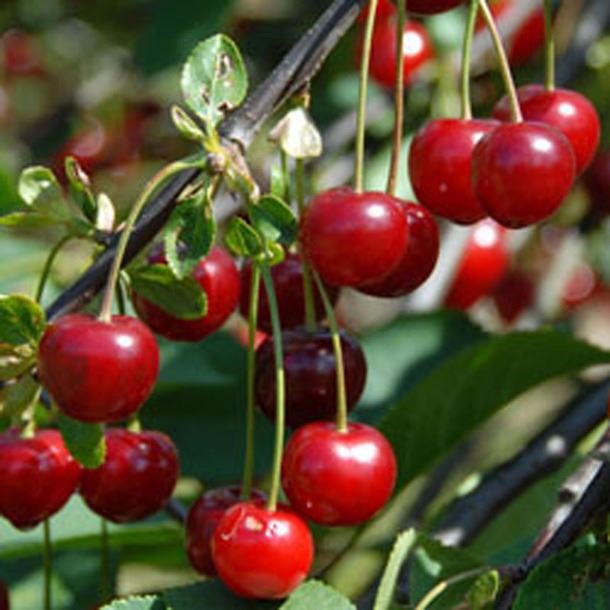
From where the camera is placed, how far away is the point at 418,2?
128 centimetres

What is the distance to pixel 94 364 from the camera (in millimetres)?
1142

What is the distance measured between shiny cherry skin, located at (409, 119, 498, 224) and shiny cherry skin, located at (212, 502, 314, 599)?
0.27 m

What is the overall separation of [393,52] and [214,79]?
1273 millimetres

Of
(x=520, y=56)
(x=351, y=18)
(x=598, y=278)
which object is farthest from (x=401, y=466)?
(x=598, y=278)

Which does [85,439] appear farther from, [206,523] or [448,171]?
[448,171]

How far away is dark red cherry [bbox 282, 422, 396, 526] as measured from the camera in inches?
48.9

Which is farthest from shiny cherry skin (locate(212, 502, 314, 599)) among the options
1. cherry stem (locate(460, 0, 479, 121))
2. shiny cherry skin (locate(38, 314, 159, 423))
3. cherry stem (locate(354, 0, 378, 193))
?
cherry stem (locate(460, 0, 479, 121))

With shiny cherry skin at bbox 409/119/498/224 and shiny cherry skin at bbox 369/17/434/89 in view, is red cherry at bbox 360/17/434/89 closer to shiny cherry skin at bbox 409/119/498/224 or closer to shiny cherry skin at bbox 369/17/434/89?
shiny cherry skin at bbox 369/17/434/89

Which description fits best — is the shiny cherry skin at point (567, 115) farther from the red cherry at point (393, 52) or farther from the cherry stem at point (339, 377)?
the red cherry at point (393, 52)

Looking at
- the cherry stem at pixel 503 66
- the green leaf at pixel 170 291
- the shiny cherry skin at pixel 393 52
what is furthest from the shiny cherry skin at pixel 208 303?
the shiny cherry skin at pixel 393 52

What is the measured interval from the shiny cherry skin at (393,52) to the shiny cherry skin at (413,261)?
1116 mm

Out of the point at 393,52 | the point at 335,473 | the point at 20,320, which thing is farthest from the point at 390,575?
the point at 393,52

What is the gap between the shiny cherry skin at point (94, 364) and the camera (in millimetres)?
1144

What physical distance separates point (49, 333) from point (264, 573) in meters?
0.24
